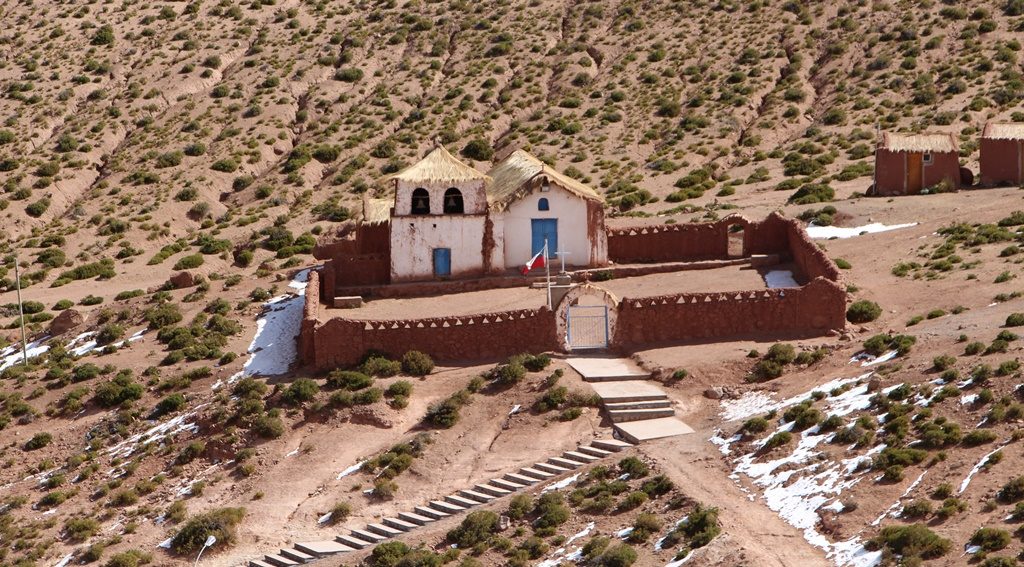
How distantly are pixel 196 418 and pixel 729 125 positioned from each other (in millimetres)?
43148

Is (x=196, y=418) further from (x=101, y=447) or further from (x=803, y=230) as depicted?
(x=803, y=230)

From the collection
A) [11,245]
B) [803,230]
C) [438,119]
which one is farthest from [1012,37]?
[11,245]

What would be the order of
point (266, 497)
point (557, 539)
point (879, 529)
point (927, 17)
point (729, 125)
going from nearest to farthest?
point (879, 529), point (557, 539), point (266, 497), point (729, 125), point (927, 17)

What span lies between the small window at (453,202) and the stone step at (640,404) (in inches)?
558

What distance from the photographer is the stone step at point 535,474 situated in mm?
42344

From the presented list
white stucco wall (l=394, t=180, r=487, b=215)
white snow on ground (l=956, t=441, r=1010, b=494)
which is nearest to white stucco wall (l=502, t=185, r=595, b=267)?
white stucco wall (l=394, t=180, r=487, b=215)

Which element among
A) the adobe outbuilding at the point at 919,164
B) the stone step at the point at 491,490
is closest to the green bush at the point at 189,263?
the adobe outbuilding at the point at 919,164

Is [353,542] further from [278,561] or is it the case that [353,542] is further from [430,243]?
[430,243]

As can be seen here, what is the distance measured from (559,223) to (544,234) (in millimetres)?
651

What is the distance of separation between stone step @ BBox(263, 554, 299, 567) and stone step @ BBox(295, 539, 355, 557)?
45 cm

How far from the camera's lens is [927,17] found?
93750mm

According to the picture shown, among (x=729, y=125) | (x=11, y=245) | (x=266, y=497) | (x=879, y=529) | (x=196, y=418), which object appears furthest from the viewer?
(x=729, y=125)

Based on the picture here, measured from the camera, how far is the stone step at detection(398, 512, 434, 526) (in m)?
41.9

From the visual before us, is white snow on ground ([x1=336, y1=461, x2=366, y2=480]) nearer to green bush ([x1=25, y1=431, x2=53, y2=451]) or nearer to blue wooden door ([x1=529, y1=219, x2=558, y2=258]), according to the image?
green bush ([x1=25, y1=431, x2=53, y2=451])
